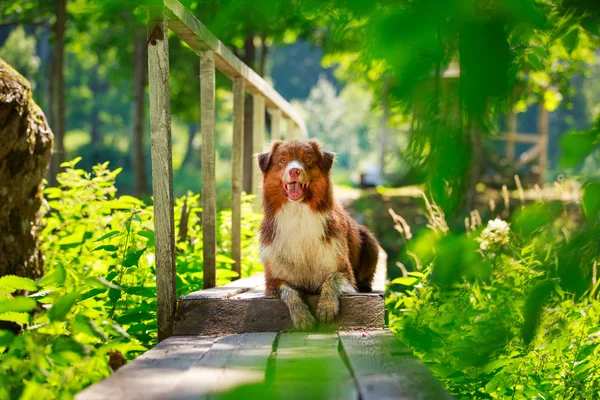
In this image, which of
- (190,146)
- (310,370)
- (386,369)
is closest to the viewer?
(310,370)

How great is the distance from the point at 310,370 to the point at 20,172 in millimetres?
4395

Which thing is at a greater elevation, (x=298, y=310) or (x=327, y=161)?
(x=327, y=161)

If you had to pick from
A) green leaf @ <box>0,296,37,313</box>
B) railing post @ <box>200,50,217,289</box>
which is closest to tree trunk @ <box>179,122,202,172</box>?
railing post @ <box>200,50,217,289</box>

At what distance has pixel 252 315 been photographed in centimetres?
389

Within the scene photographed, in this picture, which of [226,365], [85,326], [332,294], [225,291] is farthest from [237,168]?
[85,326]

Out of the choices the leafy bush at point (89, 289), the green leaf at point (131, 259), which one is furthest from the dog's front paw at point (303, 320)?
the green leaf at point (131, 259)

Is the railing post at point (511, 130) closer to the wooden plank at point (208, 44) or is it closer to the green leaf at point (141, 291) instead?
the wooden plank at point (208, 44)

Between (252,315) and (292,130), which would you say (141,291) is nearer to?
(252,315)

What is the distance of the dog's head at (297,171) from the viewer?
439 cm

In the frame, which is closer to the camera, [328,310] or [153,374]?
[153,374]

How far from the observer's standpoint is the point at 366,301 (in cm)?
396

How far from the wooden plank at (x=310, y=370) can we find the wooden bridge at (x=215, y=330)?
10 millimetres

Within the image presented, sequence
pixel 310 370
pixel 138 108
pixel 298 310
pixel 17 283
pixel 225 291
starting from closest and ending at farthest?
pixel 310 370, pixel 17 283, pixel 298 310, pixel 225 291, pixel 138 108

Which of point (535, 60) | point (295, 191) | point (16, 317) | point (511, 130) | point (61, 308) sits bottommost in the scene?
point (16, 317)
